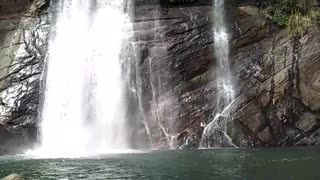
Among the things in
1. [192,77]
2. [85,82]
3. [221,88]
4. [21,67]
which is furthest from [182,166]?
[21,67]

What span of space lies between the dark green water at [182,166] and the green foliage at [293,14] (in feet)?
26.8

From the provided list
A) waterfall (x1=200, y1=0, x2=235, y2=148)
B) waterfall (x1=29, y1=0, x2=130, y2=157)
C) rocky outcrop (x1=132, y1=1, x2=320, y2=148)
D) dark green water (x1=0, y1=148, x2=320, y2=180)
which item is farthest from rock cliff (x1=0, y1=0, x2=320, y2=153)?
dark green water (x1=0, y1=148, x2=320, y2=180)

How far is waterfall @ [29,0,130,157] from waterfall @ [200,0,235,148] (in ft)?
16.2

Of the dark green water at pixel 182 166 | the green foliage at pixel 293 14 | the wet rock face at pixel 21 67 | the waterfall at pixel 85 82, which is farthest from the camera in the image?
the green foliage at pixel 293 14

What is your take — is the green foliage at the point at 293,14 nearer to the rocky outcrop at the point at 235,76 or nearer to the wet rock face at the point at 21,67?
the rocky outcrop at the point at 235,76

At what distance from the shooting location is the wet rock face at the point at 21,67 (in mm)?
27750

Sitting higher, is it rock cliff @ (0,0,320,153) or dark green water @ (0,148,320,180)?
rock cliff @ (0,0,320,153)

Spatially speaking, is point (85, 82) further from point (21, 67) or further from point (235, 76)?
point (235, 76)

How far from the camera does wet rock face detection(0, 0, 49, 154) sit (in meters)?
27.8

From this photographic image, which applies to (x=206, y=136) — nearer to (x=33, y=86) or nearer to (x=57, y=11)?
(x=33, y=86)

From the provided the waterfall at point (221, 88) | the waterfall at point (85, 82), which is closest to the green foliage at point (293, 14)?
the waterfall at point (221, 88)

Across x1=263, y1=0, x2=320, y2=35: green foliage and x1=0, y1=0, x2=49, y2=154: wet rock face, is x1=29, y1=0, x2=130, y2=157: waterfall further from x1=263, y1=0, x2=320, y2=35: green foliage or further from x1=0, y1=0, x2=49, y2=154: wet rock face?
x1=263, y1=0, x2=320, y2=35: green foliage

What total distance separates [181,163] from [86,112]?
9.97 metres

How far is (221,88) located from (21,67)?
12070mm
